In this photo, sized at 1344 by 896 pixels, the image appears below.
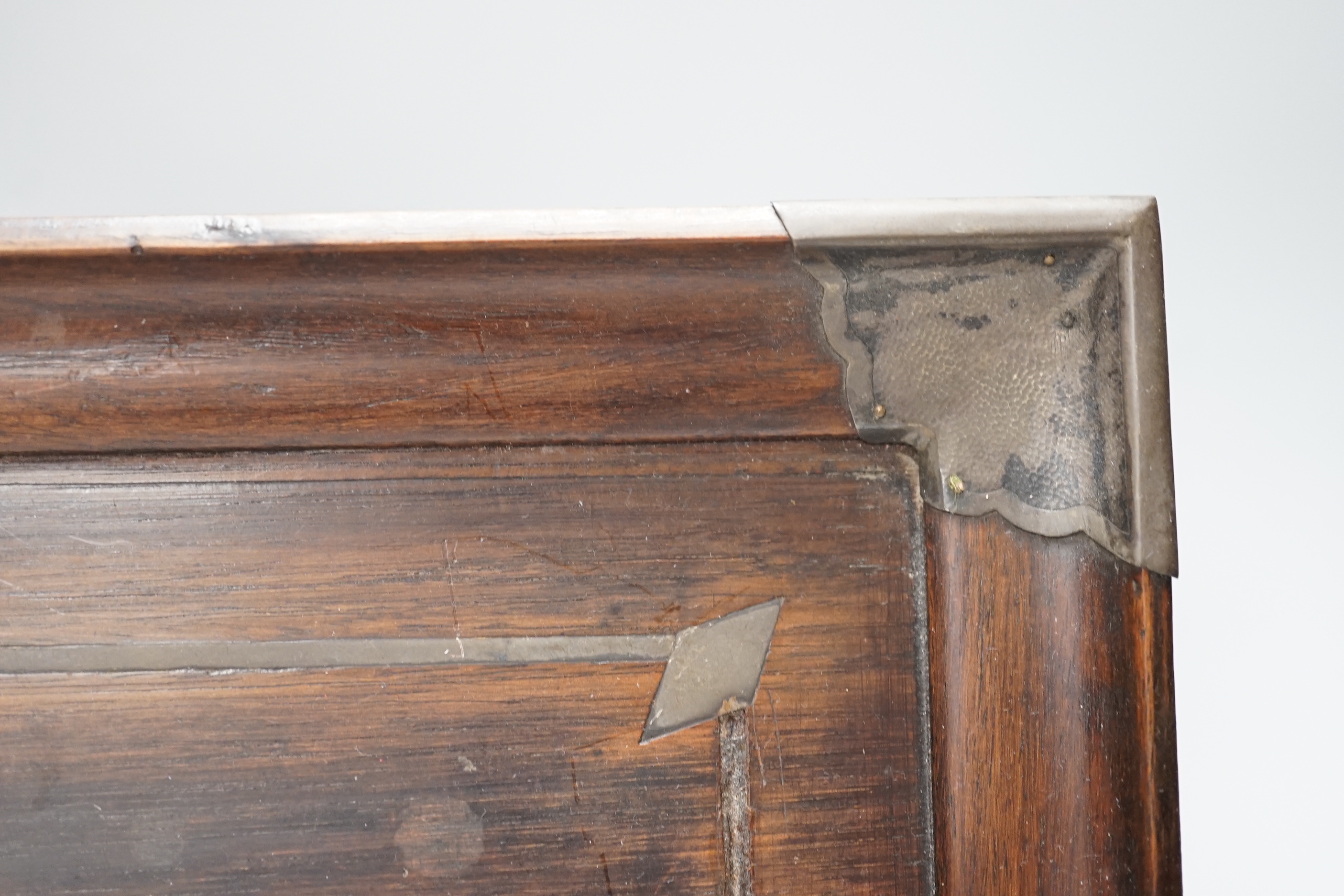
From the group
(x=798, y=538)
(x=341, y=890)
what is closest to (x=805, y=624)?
(x=798, y=538)

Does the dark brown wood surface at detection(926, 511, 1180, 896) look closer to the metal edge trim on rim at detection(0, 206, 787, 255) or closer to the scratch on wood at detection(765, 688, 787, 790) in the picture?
the scratch on wood at detection(765, 688, 787, 790)

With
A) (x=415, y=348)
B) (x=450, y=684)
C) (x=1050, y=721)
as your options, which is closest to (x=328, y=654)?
(x=450, y=684)

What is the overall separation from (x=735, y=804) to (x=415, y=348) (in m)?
0.32

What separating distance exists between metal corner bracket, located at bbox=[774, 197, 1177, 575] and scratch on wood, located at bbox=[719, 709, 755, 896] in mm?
182

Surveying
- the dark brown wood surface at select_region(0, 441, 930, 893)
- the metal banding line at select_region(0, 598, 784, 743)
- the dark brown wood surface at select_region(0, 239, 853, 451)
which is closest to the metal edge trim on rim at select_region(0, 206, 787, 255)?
the dark brown wood surface at select_region(0, 239, 853, 451)

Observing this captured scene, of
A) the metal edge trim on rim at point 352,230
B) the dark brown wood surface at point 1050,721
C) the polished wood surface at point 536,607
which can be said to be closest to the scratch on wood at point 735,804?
the polished wood surface at point 536,607

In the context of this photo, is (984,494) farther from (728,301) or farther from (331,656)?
(331,656)

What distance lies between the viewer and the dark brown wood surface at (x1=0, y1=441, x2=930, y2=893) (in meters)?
0.54

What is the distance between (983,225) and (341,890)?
523mm

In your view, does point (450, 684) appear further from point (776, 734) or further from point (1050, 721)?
point (1050, 721)

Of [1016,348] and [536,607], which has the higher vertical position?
[1016,348]

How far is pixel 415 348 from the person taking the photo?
53 centimetres

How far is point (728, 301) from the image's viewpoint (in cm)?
53

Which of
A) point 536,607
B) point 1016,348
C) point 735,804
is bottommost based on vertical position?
point 735,804
